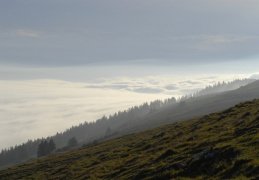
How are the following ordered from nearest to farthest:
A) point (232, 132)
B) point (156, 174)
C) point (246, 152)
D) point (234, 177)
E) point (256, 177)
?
point (256, 177)
point (234, 177)
point (246, 152)
point (156, 174)
point (232, 132)

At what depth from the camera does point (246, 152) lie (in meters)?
27.3

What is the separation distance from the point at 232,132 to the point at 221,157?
11.0m

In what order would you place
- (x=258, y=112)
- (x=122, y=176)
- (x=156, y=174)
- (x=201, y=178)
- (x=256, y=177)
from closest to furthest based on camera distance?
(x=256, y=177) → (x=201, y=178) → (x=156, y=174) → (x=122, y=176) → (x=258, y=112)

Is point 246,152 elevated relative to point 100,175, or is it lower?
elevated

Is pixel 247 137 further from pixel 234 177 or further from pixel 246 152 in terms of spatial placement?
pixel 234 177

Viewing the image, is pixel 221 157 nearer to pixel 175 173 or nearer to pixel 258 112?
pixel 175 173

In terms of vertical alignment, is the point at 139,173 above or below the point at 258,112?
below

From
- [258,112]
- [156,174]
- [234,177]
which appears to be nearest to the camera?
[234,177]

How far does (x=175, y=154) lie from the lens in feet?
121

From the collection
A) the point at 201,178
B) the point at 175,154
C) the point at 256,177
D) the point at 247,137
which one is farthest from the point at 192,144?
the point at 256,177

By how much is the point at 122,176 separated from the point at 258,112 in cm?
2270

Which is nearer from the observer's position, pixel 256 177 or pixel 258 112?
pixel 256 177

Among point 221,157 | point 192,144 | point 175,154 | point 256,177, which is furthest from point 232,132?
point 256,177

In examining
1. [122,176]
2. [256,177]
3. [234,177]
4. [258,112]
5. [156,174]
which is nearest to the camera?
[256,177]
